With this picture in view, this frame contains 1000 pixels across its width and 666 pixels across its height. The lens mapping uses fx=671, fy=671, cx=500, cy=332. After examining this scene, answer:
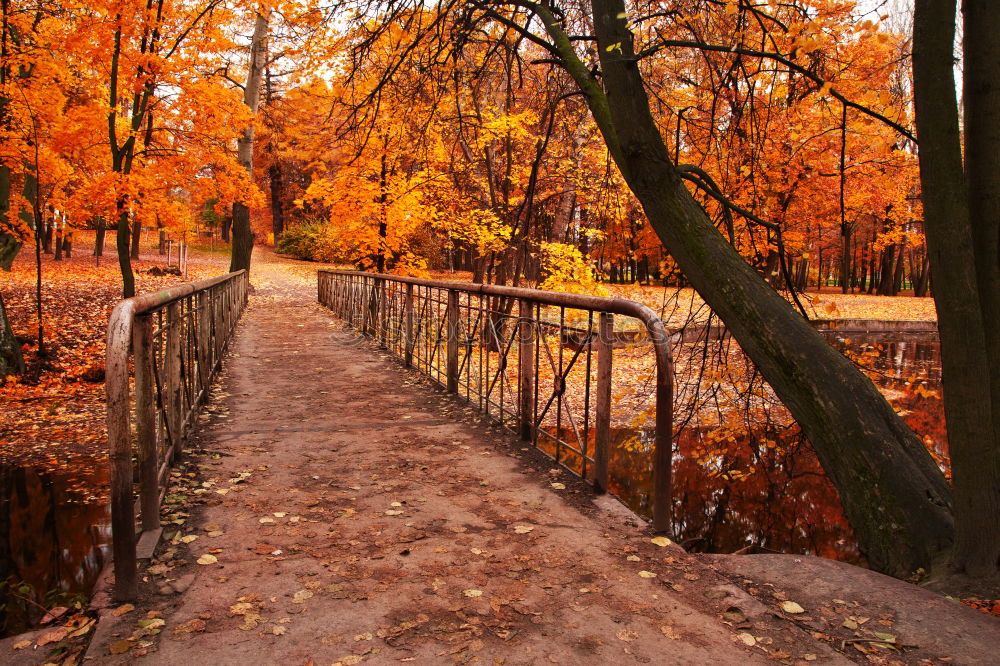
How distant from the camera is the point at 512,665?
7.30 feet

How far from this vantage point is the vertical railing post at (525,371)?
5082mm

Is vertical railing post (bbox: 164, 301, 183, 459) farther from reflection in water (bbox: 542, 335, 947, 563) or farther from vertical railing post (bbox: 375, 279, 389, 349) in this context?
vertical railing post (bbox: 375, 279, 389, 349)

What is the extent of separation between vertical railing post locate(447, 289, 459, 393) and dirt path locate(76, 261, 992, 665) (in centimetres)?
179

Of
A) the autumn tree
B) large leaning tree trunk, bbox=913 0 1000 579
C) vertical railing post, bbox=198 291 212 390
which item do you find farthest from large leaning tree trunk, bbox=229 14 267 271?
large leaning tree trunk, bbox=913 0 1000 579

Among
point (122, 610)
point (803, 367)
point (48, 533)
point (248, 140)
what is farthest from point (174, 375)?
point (248, 140)

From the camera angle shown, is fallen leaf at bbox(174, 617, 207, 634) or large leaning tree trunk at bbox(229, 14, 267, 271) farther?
large leaning tree trunk at bbox(229, 14, 267, 271)

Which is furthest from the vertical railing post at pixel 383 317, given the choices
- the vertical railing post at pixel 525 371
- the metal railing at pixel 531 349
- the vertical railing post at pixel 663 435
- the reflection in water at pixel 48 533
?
the vertical railing post at pixel 663 435

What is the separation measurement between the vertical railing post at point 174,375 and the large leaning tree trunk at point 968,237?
4262 millimetres

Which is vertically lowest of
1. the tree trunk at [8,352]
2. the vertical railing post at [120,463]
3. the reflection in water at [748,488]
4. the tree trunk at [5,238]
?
the reflection in water at [748,488]

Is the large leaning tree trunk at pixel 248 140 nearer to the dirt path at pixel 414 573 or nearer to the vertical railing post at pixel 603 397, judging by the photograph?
the dirt path at pixel 414 573

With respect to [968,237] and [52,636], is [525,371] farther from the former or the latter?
[52,636]

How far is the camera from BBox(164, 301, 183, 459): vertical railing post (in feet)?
13.5

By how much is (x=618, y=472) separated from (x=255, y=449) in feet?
15.8

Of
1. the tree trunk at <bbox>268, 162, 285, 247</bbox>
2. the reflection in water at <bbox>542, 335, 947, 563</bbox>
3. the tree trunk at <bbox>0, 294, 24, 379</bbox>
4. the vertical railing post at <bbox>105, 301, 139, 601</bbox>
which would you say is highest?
the tree trunk at <bbox>268, 162, 285, 247</bbox>
